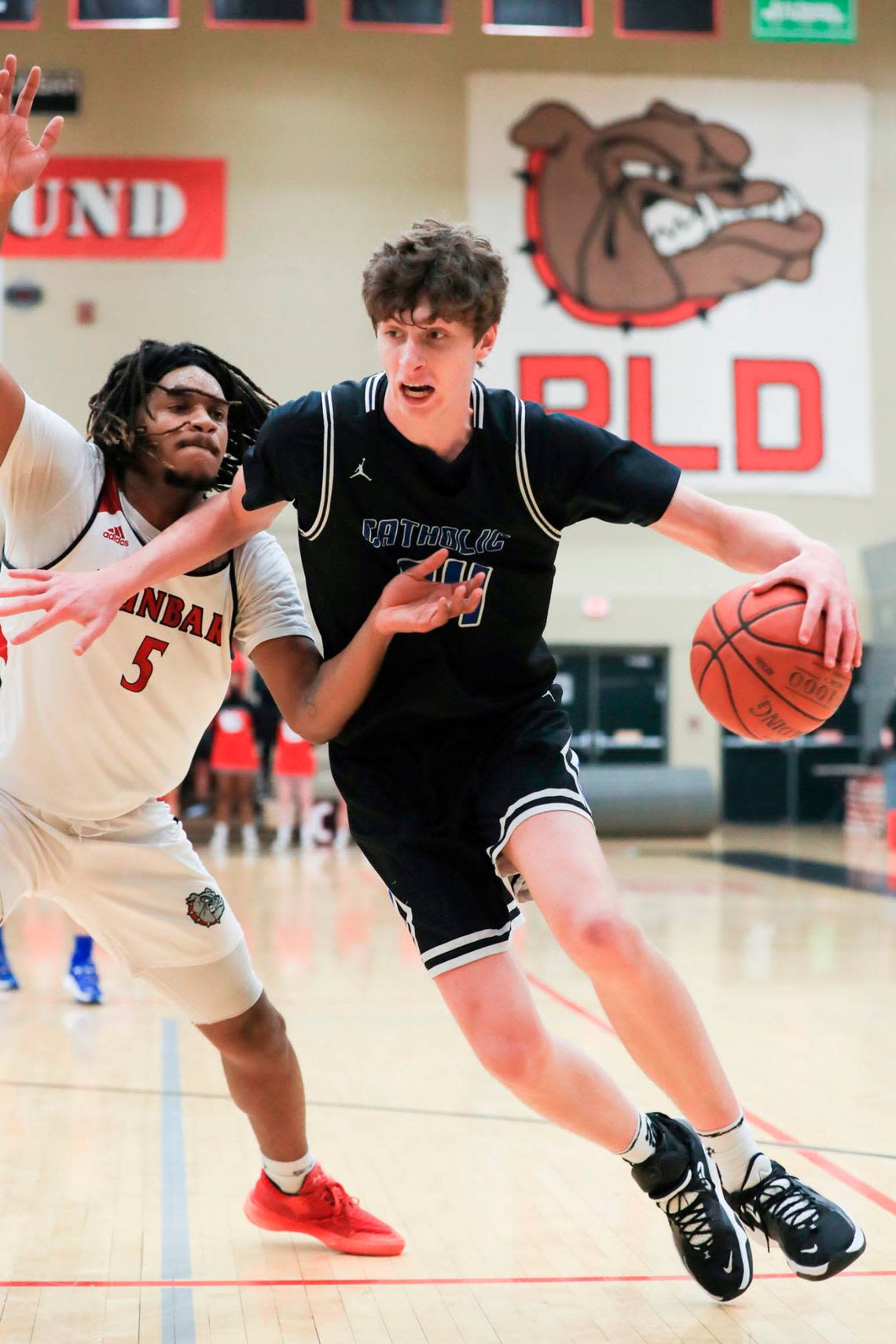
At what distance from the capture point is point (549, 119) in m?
16.8

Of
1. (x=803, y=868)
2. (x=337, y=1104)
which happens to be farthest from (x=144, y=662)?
(x=803, y=868)

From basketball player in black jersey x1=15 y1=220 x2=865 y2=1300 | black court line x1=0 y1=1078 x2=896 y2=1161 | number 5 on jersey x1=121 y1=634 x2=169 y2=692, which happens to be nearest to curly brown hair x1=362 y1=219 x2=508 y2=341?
basketball player in black jersey x1=15 y1=220 x2=865 y2=1300

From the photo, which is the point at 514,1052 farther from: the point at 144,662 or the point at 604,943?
the point at 144,662

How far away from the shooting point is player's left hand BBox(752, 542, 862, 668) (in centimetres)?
255

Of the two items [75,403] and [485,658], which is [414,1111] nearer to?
[485,658]

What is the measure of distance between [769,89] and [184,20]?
700cm

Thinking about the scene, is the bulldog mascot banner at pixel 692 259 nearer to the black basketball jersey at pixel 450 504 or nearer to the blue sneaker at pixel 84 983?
the blue sneaker at pixel 84 983

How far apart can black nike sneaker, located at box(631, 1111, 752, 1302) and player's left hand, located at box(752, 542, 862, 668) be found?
3.36 ft

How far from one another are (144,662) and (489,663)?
0.73m

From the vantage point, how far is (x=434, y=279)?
2.62 meters

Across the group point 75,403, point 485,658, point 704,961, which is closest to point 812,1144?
point 485,658

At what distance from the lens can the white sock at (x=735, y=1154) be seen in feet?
8.65

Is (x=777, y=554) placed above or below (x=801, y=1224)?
above

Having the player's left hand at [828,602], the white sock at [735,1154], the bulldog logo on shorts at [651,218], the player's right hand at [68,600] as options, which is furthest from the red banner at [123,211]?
the white sock at [735,1154]
